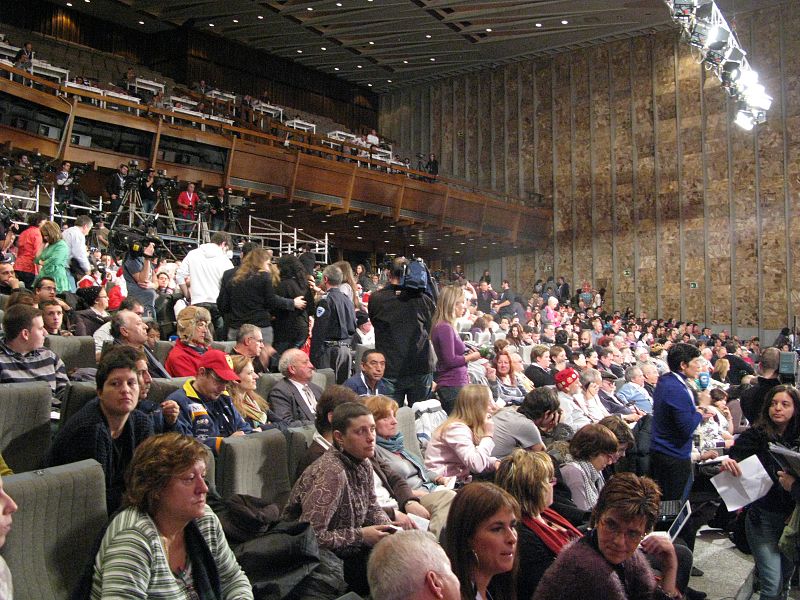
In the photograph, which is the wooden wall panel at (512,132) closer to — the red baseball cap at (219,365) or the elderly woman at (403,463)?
the elderly woman at (403,463)

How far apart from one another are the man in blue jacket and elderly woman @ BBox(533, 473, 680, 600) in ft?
5.71

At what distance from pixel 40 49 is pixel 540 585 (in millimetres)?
17729

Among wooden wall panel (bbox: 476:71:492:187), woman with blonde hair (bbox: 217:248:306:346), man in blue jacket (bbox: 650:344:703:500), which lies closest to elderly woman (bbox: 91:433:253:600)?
man in blue jacket (bbox: 650:344:703:500)

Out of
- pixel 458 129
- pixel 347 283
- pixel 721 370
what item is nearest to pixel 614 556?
pixel 347 283

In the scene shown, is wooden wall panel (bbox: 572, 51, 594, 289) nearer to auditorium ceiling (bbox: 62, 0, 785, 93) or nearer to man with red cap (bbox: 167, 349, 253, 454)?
auditorium ceiling (bbox: 62, 0, 785, 93)

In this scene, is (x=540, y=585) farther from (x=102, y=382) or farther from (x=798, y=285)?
(x=798, y=285)

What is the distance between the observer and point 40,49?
16.6m

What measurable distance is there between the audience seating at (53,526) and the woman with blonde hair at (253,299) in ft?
9.50

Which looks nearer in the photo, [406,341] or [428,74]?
[406,341]

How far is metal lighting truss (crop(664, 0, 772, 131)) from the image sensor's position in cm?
965

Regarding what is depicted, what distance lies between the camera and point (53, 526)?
88.6 inches

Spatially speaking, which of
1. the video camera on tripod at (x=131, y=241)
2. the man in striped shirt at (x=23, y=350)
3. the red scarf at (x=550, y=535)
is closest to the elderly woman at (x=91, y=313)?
the video camera on tripod at (x=131, y=241)

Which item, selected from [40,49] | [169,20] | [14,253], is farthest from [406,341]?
[169,20]

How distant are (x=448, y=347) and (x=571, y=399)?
1345mm
